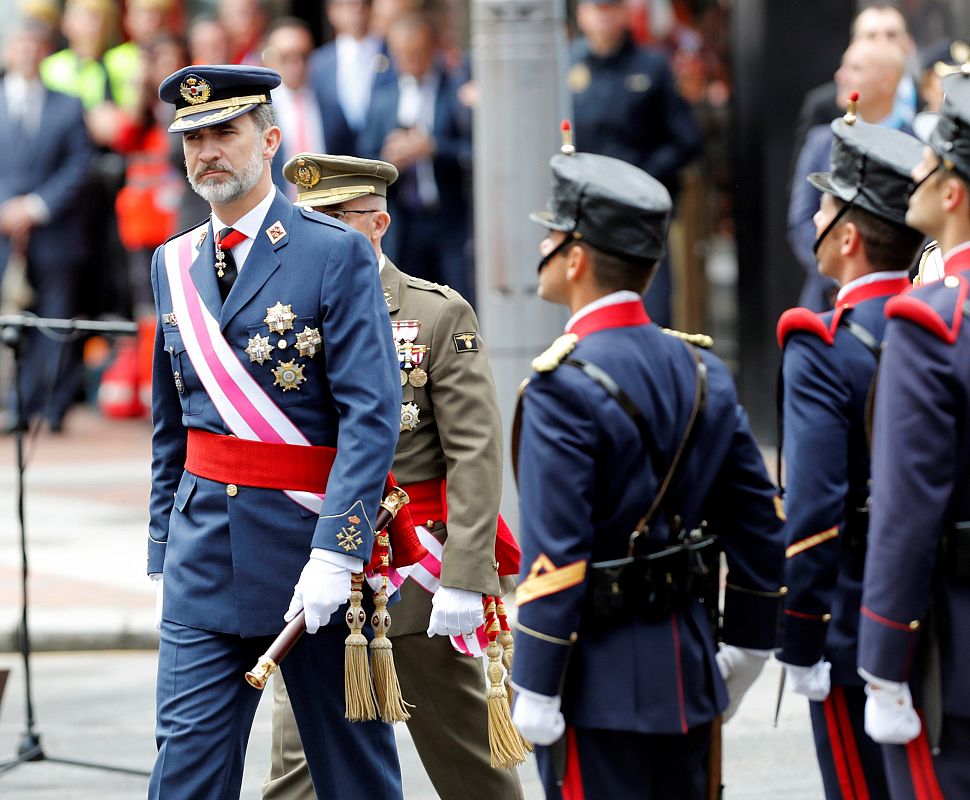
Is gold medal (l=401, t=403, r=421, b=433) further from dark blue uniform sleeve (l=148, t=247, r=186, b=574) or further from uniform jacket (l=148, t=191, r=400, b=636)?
dark blue uniform sleeve (l=148, t=247, r=186, b=574)

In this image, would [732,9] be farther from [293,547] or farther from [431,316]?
[293,547]

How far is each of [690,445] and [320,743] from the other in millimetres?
1228

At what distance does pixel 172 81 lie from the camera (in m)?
4.74

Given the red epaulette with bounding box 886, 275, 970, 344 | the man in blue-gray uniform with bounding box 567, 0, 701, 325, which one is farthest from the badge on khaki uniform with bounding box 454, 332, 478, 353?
the man in blue-gray uniform with bounding box 567, 0, 701, 325

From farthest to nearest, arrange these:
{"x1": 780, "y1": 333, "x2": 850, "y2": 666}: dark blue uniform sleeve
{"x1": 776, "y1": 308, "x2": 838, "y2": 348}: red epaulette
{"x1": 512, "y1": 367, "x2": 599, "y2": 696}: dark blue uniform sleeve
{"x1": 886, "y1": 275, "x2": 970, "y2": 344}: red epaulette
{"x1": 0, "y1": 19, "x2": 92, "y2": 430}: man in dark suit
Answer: {"x1": 0, "y1": 19, "x2": 92, "y2": 430}: man in dark suit → {"x1": 776, "y1": 308, "x2": 838, "y2": 348}: red epaulette → {"x1": 780, "y1": 333, "x2": 850, "y2": 666}: dark blue uniform sleeve → {"x1": 512, "y1": 367, "x2": 599, "y2": 696}: dark blue uniform sleeve → {"x1": 886, "y1": 275, "x2": 970, "y2": 344}: red epaulette

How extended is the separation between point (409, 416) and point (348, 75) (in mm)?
8228

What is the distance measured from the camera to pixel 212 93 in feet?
15.5

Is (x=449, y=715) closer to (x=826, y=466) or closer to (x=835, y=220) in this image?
(x=826, y=466)

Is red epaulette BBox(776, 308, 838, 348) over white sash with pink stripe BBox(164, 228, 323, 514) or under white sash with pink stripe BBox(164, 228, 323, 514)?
over

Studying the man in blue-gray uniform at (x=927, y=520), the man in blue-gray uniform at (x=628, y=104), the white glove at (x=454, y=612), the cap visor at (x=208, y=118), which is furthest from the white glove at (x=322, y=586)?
the man in blue-gray uniform at (x=628, y=104)

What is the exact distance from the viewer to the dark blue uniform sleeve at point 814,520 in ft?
14.5

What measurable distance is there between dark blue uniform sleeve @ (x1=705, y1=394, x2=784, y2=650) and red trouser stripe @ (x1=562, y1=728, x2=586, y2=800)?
426 millimetres

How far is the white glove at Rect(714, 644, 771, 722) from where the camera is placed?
4.21 metres

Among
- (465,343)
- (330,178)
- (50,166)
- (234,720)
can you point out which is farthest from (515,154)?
(50,166)
